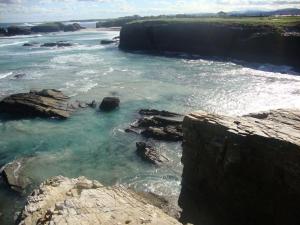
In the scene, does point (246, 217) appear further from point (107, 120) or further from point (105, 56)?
point (105, 56)

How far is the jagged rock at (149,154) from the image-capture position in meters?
29.2

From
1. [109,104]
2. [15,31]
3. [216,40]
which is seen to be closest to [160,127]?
[109,104]

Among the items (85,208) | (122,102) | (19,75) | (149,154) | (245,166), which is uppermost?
(245,166)

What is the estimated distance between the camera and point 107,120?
4003cm

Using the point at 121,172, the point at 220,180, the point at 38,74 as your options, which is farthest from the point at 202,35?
the point at 220,180

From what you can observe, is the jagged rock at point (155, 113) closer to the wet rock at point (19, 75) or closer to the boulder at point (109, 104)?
the boulder at point (109, 104)

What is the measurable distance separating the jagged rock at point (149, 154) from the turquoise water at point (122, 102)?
2.00ft

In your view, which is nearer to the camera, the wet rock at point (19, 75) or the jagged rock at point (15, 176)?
the jagged rock at point (15, 176)

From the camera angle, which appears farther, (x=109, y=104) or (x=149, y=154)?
(x=109, y=104)

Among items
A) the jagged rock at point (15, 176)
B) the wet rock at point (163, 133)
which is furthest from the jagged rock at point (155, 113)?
the jagged rock at point (15, 176)

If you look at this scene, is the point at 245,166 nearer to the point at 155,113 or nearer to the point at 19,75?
the point at 155,113

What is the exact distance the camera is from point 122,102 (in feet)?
154

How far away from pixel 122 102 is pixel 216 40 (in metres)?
44.9

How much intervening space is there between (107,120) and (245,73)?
108ft
